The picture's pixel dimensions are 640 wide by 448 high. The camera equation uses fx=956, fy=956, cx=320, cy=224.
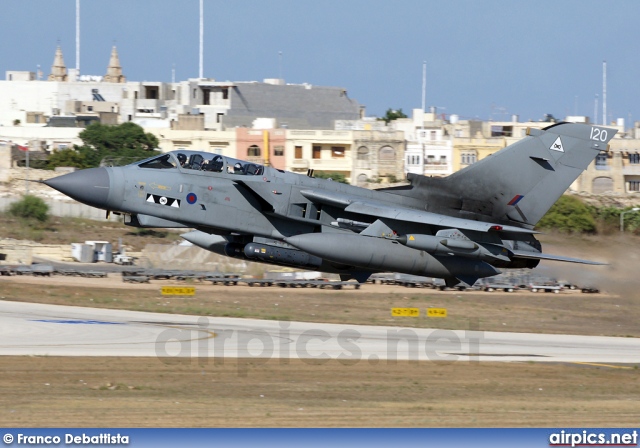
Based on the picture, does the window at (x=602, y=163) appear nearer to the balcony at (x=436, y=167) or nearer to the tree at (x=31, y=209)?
the balcony at (x=436, y=167)

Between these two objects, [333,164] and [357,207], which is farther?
[333,164]

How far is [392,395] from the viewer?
22.6 meters

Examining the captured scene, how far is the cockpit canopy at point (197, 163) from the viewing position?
79.6ft

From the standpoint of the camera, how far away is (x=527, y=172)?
27.1m

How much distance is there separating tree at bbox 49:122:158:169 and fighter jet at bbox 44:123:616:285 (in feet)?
189

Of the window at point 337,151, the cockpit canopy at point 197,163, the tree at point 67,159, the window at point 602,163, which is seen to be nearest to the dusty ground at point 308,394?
the cockpit canopy at point 197,163

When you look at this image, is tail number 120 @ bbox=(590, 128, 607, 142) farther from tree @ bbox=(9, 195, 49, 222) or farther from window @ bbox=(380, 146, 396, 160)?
window @ bbox=(380, 146, 396, 160)

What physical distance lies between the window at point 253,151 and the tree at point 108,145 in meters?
8.55

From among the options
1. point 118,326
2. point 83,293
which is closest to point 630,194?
point 83,293

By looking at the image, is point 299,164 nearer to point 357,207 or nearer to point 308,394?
point 357,207

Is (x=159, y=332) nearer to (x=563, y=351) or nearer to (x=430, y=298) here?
(x=563, y=351)

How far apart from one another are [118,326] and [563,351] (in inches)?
581

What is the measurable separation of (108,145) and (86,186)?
66004mm

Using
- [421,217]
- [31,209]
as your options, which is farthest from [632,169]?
[421,217]
